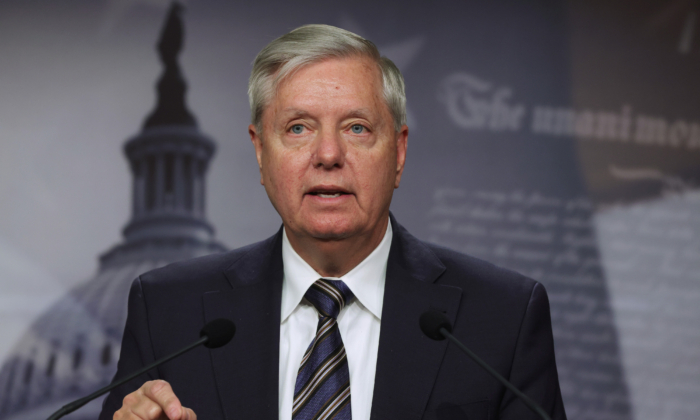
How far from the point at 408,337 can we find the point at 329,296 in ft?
0.61

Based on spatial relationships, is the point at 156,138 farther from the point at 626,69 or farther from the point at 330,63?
the point at 626,69

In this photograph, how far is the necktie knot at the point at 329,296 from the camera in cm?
150

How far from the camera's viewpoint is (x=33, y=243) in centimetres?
303

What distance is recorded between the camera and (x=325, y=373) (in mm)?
1422

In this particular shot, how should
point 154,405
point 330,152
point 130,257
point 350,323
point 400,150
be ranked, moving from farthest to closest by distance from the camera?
point 130,257
point 400,150
point 350,323
point 330,152
point 154,405

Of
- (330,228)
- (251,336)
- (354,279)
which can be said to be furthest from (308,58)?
(251,336)

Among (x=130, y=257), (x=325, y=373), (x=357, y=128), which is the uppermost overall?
(x=357, y=128)

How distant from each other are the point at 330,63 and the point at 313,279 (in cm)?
46

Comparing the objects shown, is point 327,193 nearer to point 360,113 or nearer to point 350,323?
point 360,113

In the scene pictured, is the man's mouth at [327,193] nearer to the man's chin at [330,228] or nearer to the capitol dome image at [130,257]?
the man's chin at [330,228]

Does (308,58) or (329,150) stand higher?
(308,58)

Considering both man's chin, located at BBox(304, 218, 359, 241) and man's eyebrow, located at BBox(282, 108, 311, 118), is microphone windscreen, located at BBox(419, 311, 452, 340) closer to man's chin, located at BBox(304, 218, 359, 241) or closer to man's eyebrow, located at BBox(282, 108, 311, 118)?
man's chin, located at BBox(304, 218, 359, 241)

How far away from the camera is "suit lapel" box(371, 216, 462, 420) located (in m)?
1.40

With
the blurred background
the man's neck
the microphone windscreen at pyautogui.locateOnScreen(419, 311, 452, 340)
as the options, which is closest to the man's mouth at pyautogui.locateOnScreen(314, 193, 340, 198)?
the man's neck
